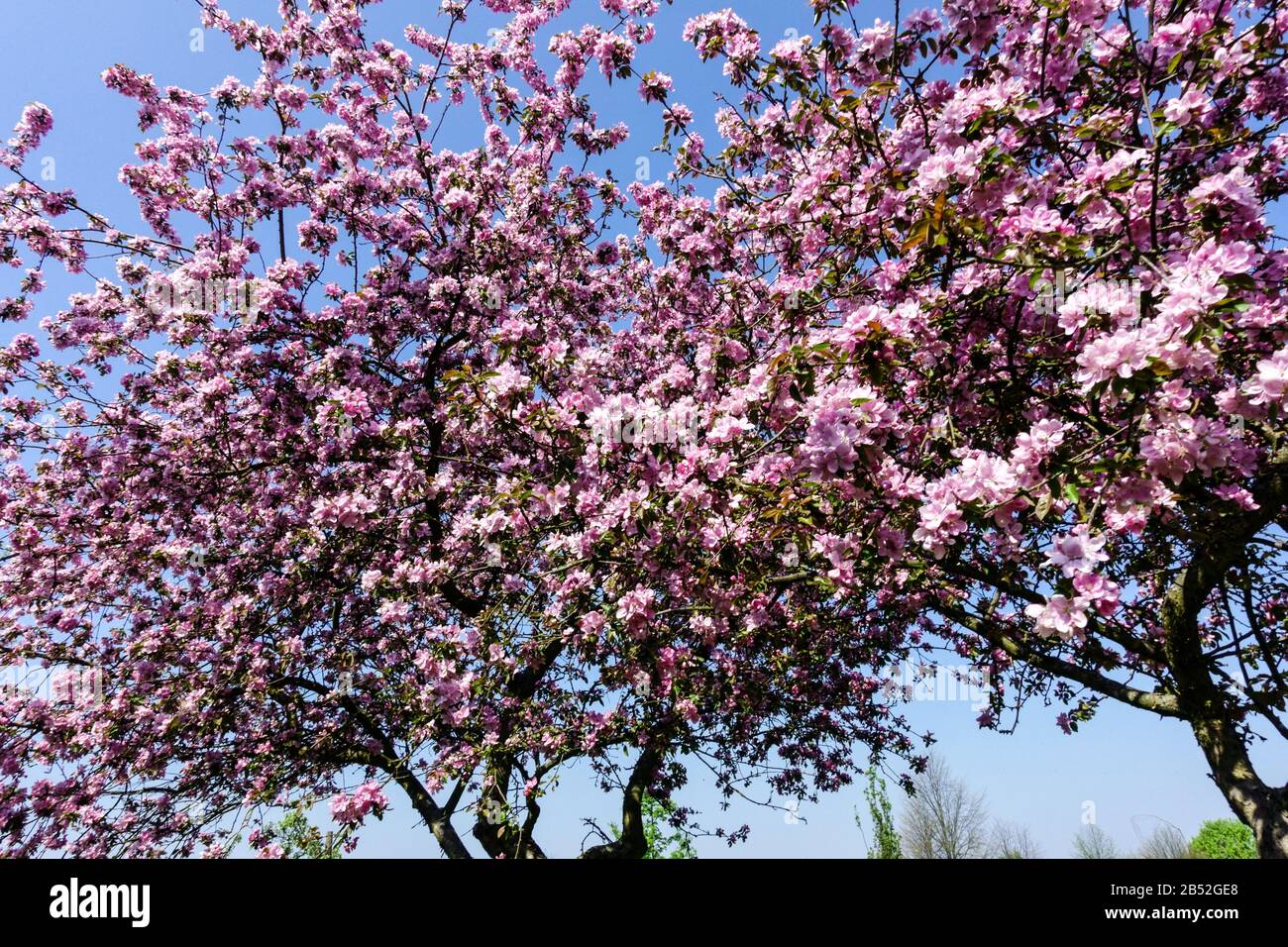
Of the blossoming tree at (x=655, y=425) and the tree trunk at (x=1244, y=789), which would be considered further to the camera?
the tree trunk at (x=1244, y=789)

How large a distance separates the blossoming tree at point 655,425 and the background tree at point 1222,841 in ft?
88.4

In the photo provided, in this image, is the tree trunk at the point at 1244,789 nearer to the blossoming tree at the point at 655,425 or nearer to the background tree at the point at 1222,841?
the blossoming tree at the point at 655,425

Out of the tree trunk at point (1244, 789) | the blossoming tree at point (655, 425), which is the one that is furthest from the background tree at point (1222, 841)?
the tree trunk at point (1244, 789)

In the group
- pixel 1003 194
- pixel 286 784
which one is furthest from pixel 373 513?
pixel 1003 194

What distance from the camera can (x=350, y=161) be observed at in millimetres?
8875

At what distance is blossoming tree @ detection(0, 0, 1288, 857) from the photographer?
329 centimetres

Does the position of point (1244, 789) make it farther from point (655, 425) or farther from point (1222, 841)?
point (1222, 841)

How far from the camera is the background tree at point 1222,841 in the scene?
26344 mm

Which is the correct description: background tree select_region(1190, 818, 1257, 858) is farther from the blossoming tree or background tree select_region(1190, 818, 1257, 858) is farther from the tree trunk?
the tree trunk

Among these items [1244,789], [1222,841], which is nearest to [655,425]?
[1244,789]

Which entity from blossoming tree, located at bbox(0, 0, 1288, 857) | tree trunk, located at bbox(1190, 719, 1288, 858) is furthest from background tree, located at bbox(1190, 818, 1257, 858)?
tree trunk, located at bbox(1190, 719, 1288, 858)

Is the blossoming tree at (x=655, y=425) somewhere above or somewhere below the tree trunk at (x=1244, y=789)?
above

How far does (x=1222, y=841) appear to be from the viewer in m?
26.9
